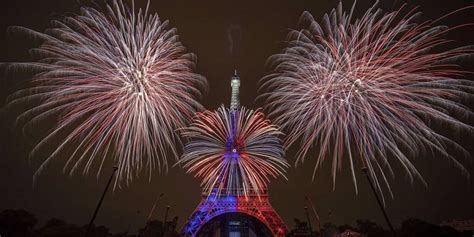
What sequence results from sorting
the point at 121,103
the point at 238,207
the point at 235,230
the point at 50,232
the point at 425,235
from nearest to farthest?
the point at 121,103 → the point at 50,232 → the point at 425,235 → the point at 238,207 → the point at 235,230

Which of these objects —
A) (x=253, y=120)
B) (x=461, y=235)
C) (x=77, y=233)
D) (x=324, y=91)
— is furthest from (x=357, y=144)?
(x=77, y=233)

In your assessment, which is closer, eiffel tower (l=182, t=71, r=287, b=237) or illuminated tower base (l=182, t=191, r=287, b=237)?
eiffel tower (l=182, t=71, r=287, b=237)

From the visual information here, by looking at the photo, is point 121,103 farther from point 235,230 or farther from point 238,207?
point 235,230

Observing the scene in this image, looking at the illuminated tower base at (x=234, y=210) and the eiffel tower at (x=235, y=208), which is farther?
the illuminated tower base at (x=234, y=210)

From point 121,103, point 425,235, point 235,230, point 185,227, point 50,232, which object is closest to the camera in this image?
point 121,103

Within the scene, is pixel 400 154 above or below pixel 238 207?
below
